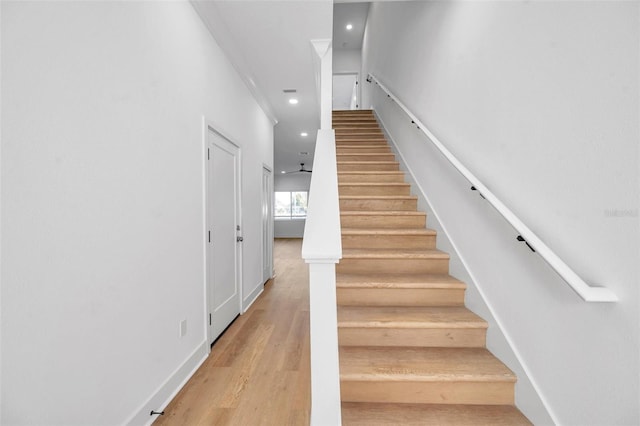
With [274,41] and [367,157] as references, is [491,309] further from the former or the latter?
[274,41]

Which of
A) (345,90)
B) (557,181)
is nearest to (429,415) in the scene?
(557,181)

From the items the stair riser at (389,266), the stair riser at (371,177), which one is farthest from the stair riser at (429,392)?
the stair riser at (371,177)

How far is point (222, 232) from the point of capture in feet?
9.68

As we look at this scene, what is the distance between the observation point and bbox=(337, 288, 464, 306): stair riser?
6.61 ft

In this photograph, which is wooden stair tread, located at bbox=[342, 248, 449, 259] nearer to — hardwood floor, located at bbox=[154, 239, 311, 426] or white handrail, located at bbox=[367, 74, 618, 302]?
white handrail, located at bbox=[367, 74, 618, 302]

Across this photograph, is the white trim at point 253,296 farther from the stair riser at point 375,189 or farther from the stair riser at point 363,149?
the stair riser at point 363,149

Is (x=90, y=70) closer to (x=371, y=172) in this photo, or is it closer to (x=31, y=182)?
(x=31, y=182)

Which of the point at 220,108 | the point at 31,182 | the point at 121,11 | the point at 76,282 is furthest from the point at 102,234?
the point at 220,108

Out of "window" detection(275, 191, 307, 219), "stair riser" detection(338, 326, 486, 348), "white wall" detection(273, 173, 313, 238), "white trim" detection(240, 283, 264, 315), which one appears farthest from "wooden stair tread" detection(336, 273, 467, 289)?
"window" detection(275, 191, 307, 219)

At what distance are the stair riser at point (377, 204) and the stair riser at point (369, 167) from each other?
739mm

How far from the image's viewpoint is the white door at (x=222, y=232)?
2666 millimetres

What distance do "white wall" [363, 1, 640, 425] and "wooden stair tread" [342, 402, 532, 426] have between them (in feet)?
0.35

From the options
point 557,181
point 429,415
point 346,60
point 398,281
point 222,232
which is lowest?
point 429,415

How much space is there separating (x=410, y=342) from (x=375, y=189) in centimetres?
170
